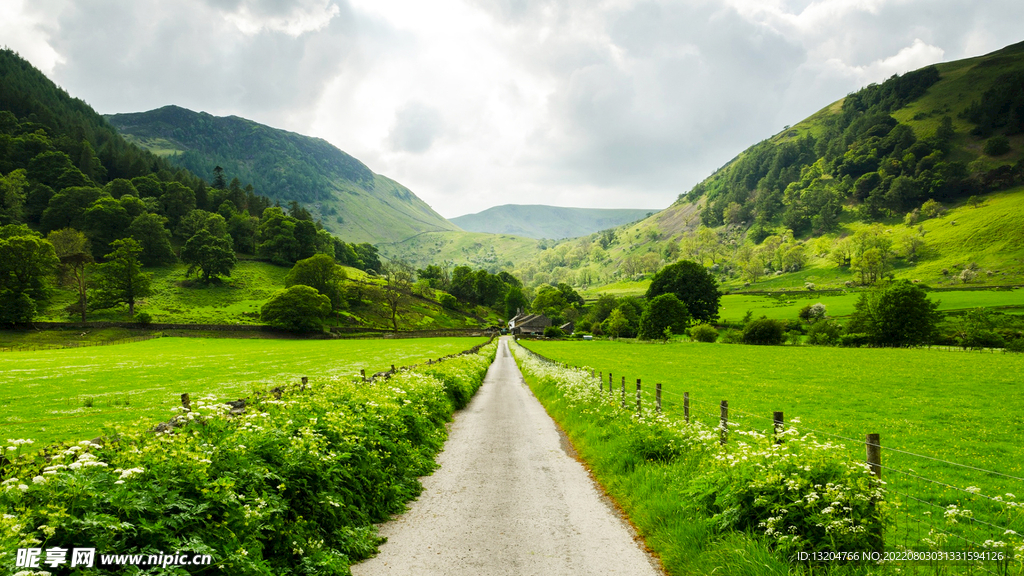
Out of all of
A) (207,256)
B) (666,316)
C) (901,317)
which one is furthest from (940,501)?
(207,256)

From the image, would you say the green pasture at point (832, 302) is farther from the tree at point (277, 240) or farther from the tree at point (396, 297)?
the tree at point (277, 240)

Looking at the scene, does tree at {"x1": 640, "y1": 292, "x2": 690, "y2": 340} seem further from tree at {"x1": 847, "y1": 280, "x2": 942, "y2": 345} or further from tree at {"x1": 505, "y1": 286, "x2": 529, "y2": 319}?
tree at {"x1": 505, "y1": 286, "x2": 529, "y2": 319}

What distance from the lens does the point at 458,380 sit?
74.7ft

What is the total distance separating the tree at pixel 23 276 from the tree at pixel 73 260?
478 cm

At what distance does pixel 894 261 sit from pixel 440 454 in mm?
210506

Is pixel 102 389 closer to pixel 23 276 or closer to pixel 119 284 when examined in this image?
pixel 23 276

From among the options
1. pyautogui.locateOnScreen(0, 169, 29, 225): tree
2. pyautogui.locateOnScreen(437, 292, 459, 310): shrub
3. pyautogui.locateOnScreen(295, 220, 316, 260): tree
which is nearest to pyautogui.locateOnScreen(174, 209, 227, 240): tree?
pyautogui.locateOnScreen(295, 220, 316, 260): tree

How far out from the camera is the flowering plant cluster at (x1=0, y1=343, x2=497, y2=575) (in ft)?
11.8

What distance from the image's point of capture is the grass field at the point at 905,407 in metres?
11.1

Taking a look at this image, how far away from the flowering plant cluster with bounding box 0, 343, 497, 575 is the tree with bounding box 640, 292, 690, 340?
8514 cm

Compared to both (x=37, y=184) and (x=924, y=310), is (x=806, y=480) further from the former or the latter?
(x=37, y=184)

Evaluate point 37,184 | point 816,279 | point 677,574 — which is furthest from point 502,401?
point 816,279

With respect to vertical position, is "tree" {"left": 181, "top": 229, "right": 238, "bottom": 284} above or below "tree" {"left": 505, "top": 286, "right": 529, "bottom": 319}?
above

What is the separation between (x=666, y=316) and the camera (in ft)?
288
